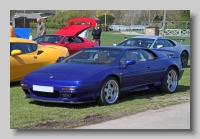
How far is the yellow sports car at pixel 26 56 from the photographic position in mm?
9758

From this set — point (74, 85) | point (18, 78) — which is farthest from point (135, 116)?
point (18, 78)

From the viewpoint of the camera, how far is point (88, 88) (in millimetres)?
7516

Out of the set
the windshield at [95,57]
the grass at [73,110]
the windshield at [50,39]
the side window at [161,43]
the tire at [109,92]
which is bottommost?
the grass at [73,110]

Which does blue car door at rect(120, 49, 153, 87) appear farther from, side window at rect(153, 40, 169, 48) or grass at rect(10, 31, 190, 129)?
side window at rect(153, 40, 169, 48)

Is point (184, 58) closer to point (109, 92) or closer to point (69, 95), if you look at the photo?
point (109, 92)

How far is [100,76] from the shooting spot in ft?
25.4

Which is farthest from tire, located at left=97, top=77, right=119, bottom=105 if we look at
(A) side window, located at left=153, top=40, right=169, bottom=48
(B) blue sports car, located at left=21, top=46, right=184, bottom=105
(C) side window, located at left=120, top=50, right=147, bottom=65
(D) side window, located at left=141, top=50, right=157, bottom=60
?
(A) side window, located at left=153, top=40, right=169, bottom=48

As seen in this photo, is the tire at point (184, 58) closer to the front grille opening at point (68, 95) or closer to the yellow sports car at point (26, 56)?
the yellow sports car at point (26, 56)

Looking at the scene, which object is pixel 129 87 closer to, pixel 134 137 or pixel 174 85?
pixel 174 85

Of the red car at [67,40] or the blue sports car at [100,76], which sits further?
the red car at [67,40]

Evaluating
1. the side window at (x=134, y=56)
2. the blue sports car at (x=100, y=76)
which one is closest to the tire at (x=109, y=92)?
the blue sports car at (x=100, y=76)

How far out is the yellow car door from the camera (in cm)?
971

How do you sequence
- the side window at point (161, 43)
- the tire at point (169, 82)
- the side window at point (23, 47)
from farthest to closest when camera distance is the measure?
the side window at point (161, 43) < the side window at point (23, 47) < the tire at point (169, 82)

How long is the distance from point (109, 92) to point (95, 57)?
2.82 feet
